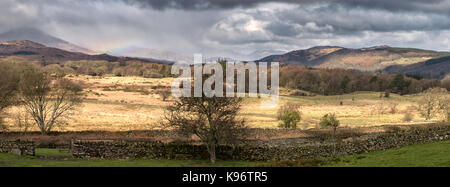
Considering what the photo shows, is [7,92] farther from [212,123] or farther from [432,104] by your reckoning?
[432,104]

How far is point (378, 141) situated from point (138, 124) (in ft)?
165

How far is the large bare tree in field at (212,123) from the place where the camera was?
108 feet

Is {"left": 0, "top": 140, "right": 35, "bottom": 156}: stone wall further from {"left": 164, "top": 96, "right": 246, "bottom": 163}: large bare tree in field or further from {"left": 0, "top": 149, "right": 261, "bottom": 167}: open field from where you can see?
{"left": 164, "top": 96, "right": 246, "bottom": 163}: large bare tree in field

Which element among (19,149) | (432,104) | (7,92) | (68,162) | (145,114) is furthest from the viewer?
(145,114)

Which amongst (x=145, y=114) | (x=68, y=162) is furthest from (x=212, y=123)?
(x=145, y=114)

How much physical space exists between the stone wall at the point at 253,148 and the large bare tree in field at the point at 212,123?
6.45ft

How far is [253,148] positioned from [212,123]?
563 centimetres

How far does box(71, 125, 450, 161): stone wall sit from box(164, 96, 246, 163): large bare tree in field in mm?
1965

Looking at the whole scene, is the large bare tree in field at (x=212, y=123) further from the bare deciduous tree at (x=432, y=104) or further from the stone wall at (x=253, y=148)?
the bare deciduous tree at (x=432, y=104)

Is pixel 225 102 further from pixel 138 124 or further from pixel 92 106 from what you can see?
pixel 92 106

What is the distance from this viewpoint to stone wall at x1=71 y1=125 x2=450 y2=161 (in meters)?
34.1

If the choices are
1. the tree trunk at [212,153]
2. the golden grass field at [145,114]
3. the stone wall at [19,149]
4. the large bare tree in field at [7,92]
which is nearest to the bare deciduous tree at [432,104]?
the golden grass field at [145,114]

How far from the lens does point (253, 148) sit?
36312mm

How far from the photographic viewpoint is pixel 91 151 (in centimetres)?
3378
